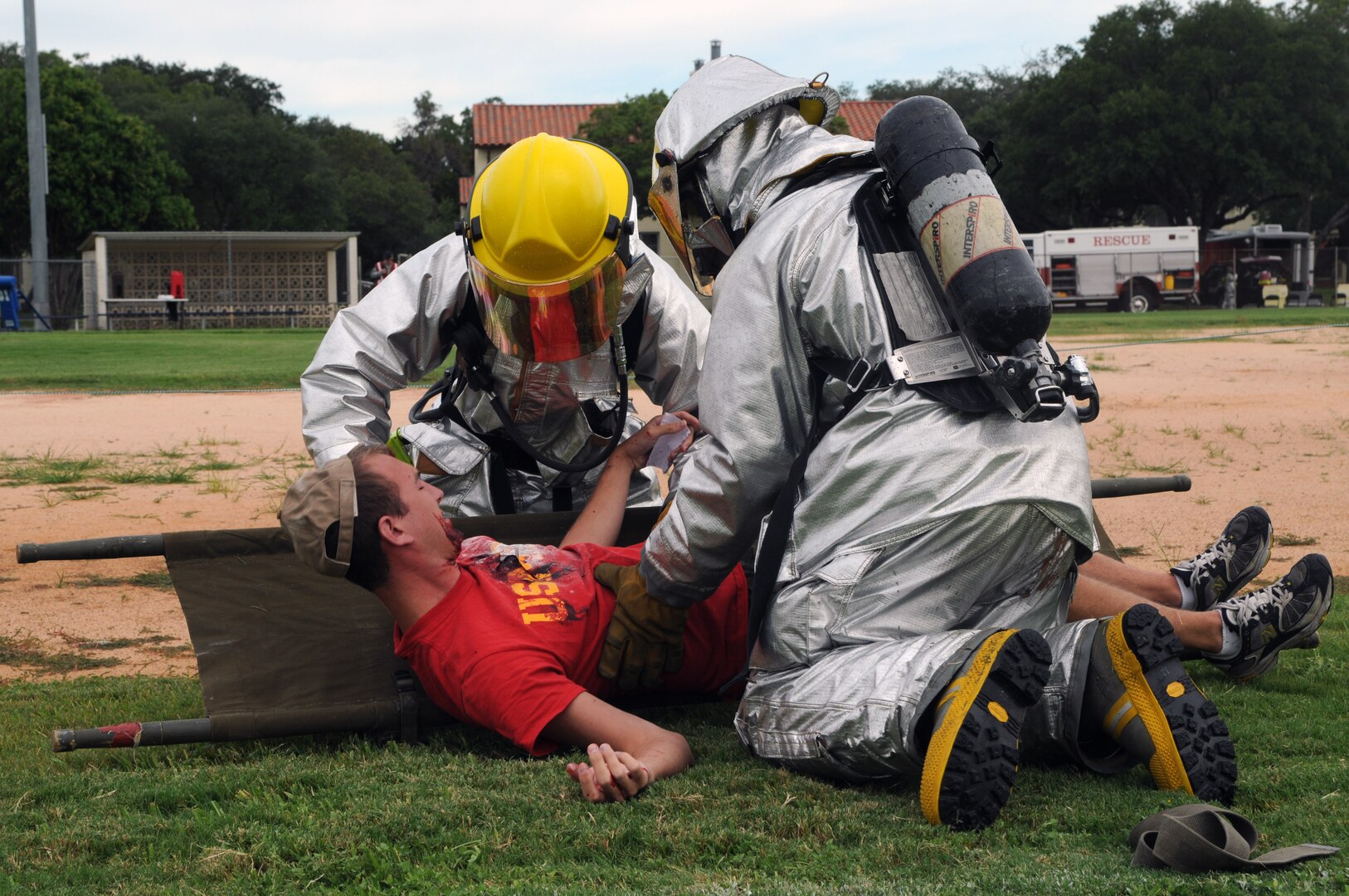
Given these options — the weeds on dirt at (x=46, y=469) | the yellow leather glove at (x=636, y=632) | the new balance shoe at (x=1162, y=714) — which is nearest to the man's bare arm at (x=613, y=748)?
the yellow leather glove at (x=636, y=632)

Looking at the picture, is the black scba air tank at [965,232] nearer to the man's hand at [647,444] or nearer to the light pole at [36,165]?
the man's hand at [647,444]

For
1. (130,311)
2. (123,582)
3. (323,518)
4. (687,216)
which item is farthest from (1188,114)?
(323,518)

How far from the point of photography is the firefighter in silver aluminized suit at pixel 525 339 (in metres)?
3.88

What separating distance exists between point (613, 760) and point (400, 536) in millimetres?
740

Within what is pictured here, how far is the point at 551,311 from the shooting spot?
390 cm

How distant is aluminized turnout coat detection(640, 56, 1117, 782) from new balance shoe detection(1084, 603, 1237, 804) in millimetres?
109

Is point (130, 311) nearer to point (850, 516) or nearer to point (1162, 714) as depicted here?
point (850, 516)

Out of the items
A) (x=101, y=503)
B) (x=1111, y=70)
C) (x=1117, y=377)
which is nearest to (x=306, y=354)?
(x=1117, y=377)

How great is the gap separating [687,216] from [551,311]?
21.1 inches

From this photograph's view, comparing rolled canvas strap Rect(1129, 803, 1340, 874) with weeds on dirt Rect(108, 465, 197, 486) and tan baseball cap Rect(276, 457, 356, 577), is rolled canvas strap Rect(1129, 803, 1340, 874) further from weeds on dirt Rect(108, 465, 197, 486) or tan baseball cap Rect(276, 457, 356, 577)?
weeds on dirt Rect(108, 465, 197, 486)

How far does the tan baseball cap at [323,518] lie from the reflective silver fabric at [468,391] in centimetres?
71

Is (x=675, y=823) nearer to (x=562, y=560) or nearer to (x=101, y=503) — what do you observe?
(x=562, y=560)

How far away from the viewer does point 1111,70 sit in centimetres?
4800

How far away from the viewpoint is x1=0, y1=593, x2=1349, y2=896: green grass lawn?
233cm
